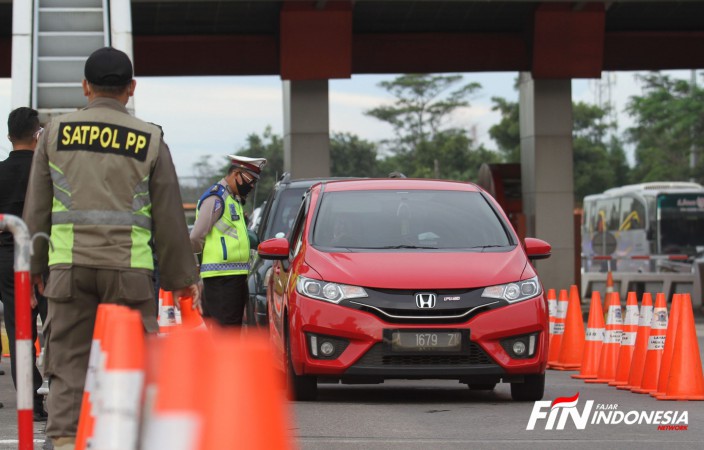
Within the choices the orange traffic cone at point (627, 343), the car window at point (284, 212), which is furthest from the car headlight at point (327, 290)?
the car window at point (284, 212)

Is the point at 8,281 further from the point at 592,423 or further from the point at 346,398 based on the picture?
the point at 592,423

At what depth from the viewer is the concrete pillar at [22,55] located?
17.3 m

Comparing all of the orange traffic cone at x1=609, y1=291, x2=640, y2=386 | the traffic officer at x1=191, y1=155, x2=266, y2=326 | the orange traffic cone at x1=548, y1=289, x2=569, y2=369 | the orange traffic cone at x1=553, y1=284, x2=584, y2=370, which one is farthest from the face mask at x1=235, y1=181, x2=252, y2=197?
the orange traffic cone at x1=548, y1=289, x2=569, y2=369

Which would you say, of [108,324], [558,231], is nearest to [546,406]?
[108,324]

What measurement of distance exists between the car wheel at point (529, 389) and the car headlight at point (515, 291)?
59cm

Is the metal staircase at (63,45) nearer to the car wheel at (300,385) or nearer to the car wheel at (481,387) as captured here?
→ the car wheel at (481,387)

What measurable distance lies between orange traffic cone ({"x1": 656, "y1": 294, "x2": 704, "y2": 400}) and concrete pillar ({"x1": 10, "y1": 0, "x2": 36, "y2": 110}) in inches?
359

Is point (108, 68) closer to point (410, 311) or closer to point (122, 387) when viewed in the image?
point (122, 387)

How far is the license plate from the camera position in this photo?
10219mm

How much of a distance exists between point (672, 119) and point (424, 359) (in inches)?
2652

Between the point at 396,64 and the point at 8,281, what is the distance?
22.3m

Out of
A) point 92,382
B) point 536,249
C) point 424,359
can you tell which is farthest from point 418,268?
point 92,382

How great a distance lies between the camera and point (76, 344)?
618cm

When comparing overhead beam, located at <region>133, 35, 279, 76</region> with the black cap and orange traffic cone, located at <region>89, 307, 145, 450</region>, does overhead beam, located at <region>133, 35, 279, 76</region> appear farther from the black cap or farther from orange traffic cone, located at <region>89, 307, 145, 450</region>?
orange traffic cone, located at <region>89, 307, 145, 450</region>
